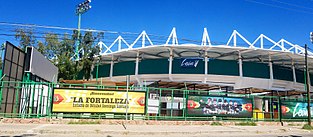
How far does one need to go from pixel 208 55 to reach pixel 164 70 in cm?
690

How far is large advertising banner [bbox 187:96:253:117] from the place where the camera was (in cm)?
1748

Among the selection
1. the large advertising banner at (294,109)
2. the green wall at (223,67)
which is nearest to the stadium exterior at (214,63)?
the green wall at (223,67)

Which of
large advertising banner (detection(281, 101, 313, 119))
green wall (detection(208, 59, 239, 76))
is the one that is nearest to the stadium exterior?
green wall (detection(208, 59, 239, 76))

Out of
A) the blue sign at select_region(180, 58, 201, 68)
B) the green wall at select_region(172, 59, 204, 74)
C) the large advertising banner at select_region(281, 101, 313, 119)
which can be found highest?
the blue sign at select_region(180, 58, 201, 68)

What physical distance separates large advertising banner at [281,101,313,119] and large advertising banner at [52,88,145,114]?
10.3m

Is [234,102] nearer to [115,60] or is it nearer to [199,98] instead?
[199,98]

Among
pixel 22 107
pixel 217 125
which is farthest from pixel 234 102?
pixel 22 107

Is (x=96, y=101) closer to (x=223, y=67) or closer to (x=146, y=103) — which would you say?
(x=146, y=103)

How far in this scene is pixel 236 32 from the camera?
137 feet

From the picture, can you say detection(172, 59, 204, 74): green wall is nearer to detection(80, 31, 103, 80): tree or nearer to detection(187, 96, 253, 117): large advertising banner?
detection(80, 31, 103, 80): tree

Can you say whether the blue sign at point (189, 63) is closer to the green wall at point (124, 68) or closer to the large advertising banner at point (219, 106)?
the green wall at point (124, 68)

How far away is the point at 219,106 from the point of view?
59.2 ft

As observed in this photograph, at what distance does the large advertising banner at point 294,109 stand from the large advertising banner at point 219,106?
2.78m

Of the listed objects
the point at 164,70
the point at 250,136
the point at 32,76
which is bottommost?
the point at 250,136
